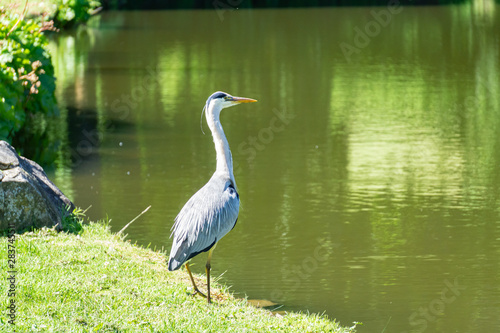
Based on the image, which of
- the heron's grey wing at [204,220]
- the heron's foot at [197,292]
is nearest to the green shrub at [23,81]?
the heron's grey wing at [204,220]

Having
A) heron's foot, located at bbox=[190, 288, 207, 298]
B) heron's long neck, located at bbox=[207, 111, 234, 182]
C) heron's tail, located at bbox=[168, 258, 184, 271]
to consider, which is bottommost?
heron's foot, located at bbox=[190, 288, 207, 298]

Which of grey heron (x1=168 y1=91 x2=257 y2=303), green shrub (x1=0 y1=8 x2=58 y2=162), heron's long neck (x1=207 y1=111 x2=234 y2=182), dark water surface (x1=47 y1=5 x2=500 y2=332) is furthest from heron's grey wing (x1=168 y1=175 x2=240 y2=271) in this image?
green shrub (x1=0 y1=8 x2=58 y2=162)

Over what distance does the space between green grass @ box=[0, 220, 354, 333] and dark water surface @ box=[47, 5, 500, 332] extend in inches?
33.8

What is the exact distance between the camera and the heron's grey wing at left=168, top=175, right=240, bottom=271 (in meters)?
5.93

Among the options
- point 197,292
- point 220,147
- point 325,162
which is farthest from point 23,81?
point 197,292

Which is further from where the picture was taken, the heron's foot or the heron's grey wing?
the heron's foot

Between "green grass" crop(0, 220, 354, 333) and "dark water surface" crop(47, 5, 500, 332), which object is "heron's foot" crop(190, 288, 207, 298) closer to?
"green grass" crop(0, 220, 354, 333)

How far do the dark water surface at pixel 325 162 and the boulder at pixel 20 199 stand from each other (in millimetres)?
1303

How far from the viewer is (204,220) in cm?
604

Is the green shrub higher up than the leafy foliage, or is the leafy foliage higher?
the leafy foliage

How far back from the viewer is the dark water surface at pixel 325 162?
7285 mm

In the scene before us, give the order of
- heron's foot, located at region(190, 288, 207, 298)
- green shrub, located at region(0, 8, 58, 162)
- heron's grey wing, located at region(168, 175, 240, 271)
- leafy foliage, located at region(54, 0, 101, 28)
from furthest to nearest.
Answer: leafy foliage, located at region(54, 0, 101, 28) → green shrub, located at region(0, 8, 58, 162) → heron's foot, located at region(190, 288, 207, 298) → heron's grey wing, located at region(168, 175, 240, 271)

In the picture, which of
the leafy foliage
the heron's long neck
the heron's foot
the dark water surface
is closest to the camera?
the heron's foot

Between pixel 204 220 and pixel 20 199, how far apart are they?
78.5 inches
